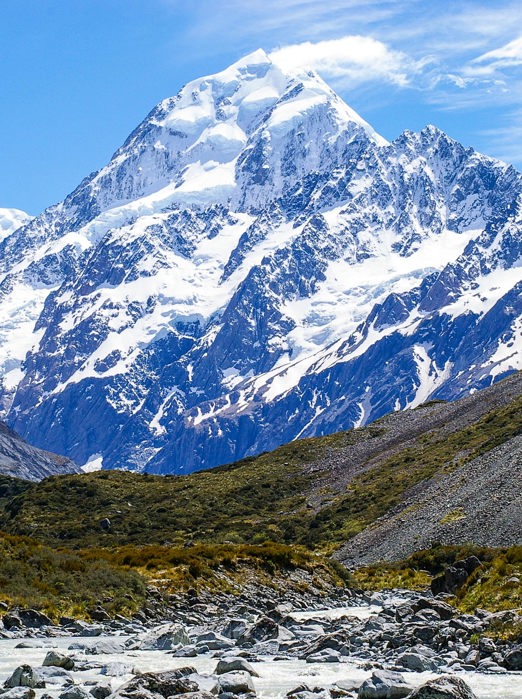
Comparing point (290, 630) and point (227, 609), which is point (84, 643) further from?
point (227, 609)

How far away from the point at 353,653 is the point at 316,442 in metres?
147

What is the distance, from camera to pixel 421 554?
3487 inches

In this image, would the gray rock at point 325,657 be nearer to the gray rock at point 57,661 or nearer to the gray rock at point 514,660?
the gray rock at point 514,660

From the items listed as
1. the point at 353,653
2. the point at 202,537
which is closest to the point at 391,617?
the point at 353,653

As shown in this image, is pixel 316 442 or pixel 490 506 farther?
pixel 316 442

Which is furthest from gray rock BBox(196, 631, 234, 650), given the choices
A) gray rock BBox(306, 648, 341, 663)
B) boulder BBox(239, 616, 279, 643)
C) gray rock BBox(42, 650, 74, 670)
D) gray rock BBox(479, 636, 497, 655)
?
gray rock BBox(479, 636, 497, 655)

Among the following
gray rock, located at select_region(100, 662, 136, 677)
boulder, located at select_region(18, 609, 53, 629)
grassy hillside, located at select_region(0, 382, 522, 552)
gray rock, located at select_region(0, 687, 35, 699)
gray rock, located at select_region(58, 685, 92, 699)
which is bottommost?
A: gray rock, located at select_region(100, 662, 136, 677)

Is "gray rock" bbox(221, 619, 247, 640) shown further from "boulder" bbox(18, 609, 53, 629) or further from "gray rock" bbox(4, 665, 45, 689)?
"gray rock" bbox(4, 665, 45, 689)

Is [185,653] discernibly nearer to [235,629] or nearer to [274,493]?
[235,629]

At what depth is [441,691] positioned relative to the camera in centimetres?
2683

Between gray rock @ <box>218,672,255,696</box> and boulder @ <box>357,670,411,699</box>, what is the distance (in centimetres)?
331

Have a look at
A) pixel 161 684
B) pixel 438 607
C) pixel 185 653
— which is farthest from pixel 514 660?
pixel 438 607

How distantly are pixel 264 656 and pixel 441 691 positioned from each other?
46.2 feet

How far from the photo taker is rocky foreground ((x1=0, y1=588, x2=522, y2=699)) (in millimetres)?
29797
